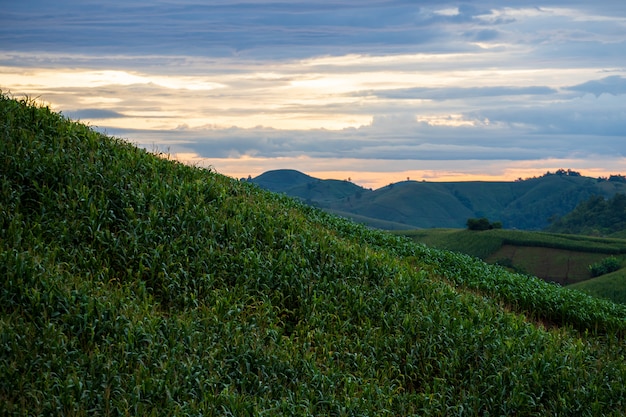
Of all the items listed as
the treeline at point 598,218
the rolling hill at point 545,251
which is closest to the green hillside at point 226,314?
the rolling hill at point 545,251

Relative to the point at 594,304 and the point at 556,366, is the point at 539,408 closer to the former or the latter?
the point at 556,366

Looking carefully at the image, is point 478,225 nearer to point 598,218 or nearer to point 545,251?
point 545,251

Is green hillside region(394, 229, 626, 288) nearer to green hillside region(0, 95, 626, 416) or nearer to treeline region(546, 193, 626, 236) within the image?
treeline region(546, 193, 626, 236)

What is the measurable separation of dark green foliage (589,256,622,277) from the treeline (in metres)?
49.9

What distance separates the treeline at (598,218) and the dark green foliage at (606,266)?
164ft

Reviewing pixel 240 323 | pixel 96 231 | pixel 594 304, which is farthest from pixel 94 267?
pixel 594 304

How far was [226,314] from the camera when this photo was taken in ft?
52.5

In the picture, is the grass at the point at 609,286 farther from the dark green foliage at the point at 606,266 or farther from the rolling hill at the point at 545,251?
the rolling hill at the point at 545,251

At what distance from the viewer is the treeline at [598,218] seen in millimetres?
139625

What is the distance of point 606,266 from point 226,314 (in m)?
80.9

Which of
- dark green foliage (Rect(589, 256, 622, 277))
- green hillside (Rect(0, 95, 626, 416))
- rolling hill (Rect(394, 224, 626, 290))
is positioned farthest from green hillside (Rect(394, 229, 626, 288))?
green hillside (Rect(0, 95, 626, 416))

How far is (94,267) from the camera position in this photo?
16.7 meters

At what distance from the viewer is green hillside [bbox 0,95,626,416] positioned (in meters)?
13.0

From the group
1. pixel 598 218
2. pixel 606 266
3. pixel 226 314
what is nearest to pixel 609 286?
pixel 606 266
